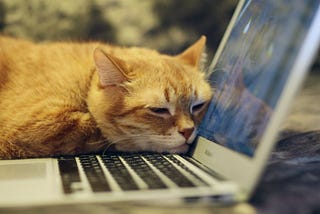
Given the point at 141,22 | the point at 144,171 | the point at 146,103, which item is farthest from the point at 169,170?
the point at 141,22

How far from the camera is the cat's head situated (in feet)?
4.18

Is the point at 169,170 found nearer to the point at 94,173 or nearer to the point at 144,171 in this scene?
the point at 144,171

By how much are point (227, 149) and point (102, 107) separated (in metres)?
0.45

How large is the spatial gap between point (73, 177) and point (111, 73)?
424mm

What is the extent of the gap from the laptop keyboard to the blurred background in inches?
41.3

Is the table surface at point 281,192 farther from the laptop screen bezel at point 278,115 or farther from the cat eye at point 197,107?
the cat eye at point 197,107

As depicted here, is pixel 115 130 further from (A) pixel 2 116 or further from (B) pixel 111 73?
(A) pixel 2 116

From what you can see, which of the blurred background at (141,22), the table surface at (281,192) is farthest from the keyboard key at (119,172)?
the blurred background at (141,22)

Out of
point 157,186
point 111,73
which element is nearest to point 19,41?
point 111,73

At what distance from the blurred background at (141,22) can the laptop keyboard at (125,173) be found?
105 cm

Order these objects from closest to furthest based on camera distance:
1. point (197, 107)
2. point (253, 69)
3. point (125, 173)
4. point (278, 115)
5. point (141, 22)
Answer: point (278, 115), point (125, 173), point (253, 69), point (197, 107), point (141, 22)

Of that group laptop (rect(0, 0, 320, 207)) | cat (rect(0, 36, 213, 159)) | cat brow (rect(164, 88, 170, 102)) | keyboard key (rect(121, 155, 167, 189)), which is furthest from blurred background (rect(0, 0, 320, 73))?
keyboard key (rect(121, 155, 167, 189))

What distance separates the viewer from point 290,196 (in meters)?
0.82

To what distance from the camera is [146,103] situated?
128 cm
